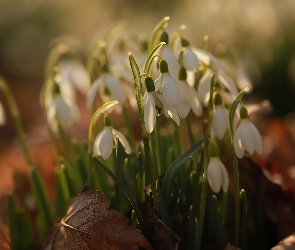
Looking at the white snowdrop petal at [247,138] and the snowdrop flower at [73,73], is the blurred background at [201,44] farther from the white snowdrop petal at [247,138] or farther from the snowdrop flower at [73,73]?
the white snowdrop petal at [247,138]

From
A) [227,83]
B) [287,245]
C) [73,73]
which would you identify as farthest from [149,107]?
[73,73]

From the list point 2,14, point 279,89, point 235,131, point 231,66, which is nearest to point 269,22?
point 279,89

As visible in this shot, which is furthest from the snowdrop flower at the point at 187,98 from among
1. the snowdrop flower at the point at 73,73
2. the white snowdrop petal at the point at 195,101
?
the snowdrop flower at the point at 73,73

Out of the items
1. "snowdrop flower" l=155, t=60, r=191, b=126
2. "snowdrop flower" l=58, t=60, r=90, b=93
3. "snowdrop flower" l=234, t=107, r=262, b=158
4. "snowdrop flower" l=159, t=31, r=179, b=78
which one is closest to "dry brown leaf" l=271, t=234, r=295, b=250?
"snowdrop flower" l=234, t=107, r=262, b=158

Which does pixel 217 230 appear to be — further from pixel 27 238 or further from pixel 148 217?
pixel 27 238

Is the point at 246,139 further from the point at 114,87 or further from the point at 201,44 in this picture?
the point at 201,44
